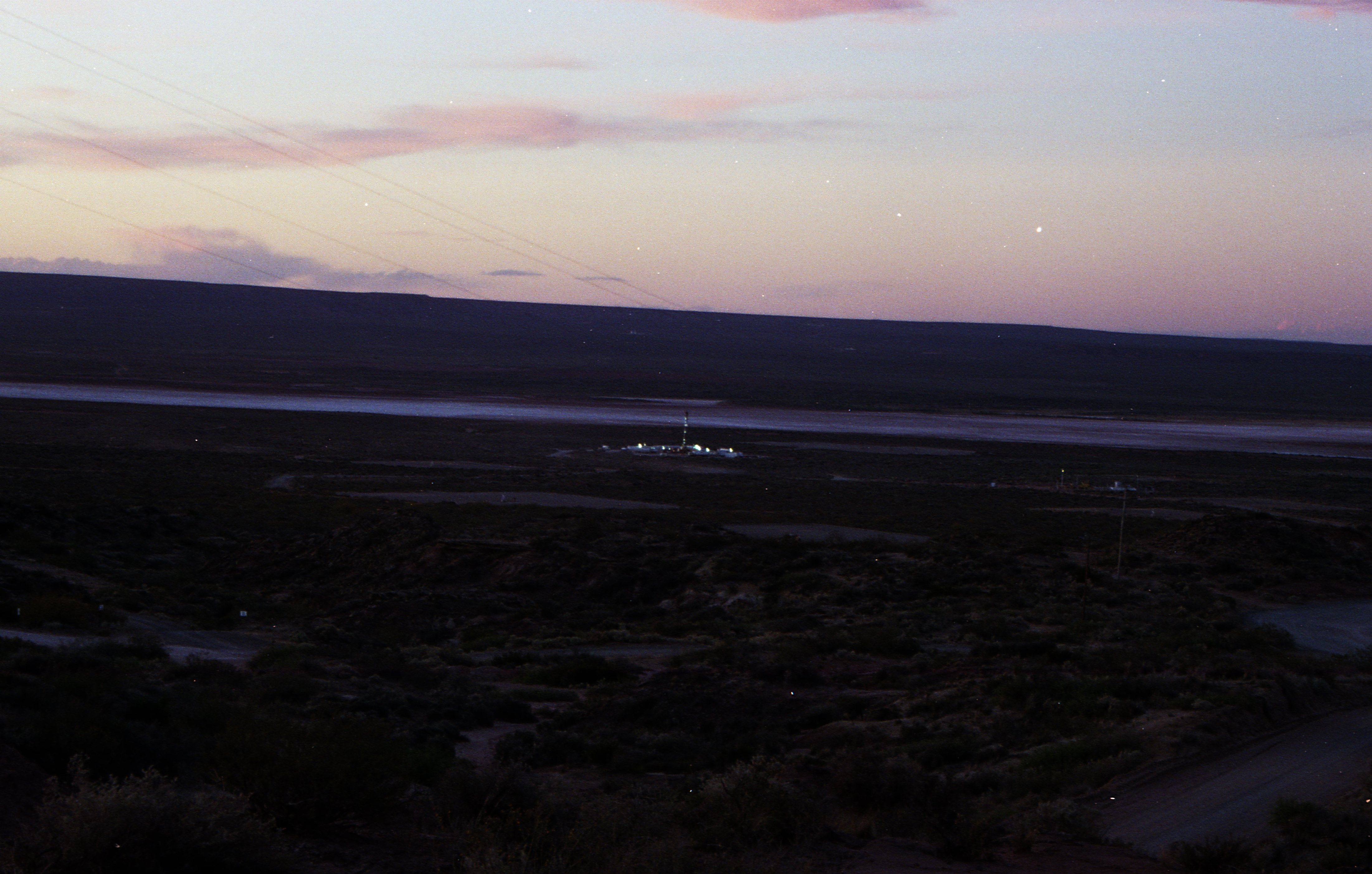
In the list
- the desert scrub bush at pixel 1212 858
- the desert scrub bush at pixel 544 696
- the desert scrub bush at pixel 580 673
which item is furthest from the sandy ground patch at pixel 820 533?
the desert scrub bush at pixel 1212 858

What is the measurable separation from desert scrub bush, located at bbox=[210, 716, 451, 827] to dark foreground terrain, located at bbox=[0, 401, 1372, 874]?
0.03 m

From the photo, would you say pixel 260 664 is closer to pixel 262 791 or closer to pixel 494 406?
pixel 262 791

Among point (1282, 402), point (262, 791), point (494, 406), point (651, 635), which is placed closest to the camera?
point (262, 791)

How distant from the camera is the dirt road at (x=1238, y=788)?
1029 centimetres

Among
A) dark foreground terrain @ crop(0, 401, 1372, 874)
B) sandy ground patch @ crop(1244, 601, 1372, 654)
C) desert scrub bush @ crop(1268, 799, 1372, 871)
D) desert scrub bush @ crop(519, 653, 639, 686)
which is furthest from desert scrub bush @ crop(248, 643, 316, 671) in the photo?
sandy ground patch @ crop(1244, 601, 1372, 654)

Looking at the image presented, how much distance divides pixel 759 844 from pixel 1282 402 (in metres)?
161

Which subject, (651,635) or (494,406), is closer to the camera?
(651,635)

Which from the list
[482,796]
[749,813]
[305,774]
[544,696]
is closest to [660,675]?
[544,696]

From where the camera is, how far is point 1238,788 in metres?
11.4

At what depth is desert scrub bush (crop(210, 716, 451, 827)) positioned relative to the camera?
9008mm

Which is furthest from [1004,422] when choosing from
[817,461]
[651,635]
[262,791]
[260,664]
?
[262,791]

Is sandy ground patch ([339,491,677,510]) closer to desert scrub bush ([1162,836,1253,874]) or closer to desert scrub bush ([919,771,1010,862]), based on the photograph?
desert scrub bush ([919,771,1010,862])

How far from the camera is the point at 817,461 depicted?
69.0 meters

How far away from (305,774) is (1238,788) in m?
8.78
